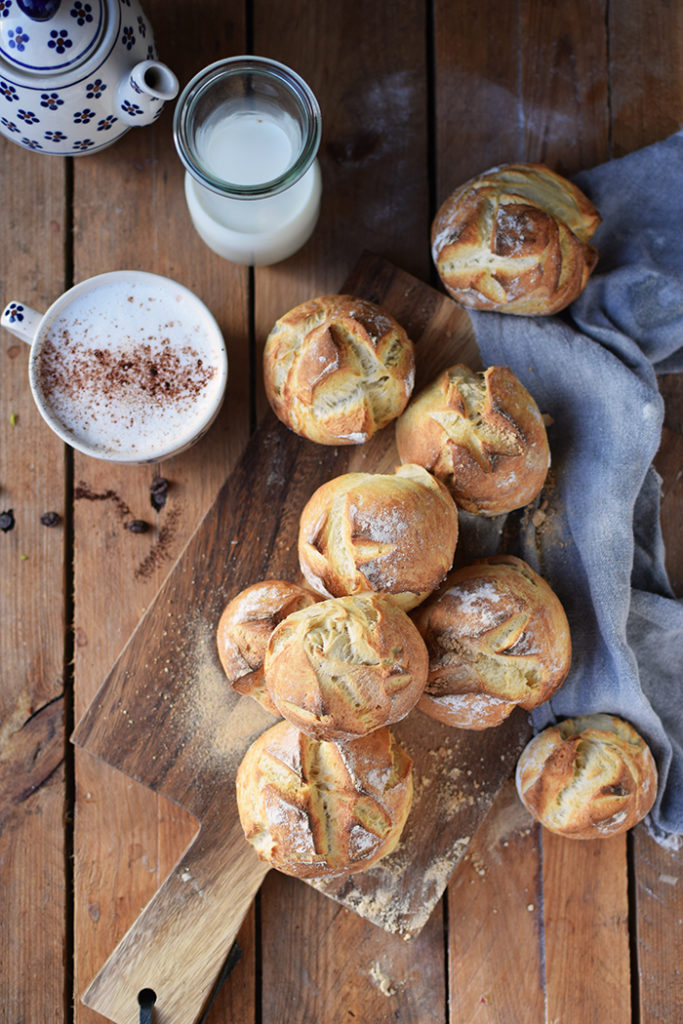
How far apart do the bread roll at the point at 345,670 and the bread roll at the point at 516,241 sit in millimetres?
783

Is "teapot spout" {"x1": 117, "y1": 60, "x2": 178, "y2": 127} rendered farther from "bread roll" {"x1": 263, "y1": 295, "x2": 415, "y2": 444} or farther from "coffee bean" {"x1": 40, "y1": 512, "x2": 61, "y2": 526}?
"coffee bean" {"x1": 40, "y1": 512, "x2": 61, "y2": 526}

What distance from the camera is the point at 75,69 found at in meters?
1.70

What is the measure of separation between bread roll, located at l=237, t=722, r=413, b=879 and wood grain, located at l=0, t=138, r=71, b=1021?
0.64 m

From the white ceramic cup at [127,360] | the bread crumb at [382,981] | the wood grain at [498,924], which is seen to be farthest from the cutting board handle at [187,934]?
the white ceramic cup at [127,360]

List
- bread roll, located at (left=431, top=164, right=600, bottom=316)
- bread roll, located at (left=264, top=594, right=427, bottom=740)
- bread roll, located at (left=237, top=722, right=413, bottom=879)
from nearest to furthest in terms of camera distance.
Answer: bread roll, located at (left=264, top=594, right=427, bottom=740) → bread roll, located at (left=237, top=722, right=413, bottom=879) → bread roll, located at (left=431, top=164, right=600, bottom=316)

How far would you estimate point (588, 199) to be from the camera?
2.02m

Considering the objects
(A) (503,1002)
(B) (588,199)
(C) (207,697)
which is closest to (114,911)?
(C) (207,697)

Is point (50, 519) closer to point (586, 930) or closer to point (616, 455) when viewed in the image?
point (616, 455)

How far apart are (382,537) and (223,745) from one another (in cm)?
71

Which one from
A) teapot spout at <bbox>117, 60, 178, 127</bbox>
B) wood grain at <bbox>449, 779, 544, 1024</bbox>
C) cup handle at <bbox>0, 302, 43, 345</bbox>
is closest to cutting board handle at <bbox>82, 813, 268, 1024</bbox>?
wood grain at <bbox>449, 779, 544, 1024</bbox>

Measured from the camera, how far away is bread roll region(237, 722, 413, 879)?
67.4 inches

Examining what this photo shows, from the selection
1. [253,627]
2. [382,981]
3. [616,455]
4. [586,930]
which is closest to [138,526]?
[253,627]

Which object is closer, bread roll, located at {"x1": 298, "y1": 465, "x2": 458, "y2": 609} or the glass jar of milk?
bread roll, located at {"x1": 298, "y1": 465, "x2": 458, "y2": 609}

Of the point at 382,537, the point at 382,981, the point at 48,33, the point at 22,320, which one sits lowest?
the point at 382,981
